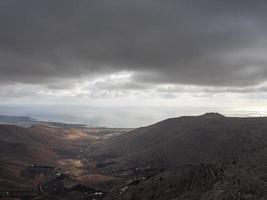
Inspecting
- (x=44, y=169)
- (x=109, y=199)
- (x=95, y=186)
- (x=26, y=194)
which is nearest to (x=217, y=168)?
(x=109, y=199)

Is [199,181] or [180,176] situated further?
[180,176]

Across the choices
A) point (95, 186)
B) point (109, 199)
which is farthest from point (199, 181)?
point (95, 186)

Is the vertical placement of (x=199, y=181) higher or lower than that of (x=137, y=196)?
higher

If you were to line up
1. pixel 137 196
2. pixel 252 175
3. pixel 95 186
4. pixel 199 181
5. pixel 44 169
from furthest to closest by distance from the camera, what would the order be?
1. pixel 44 169
2. pixel 95 186
3. pixel 137 196
4. pixel 199 181
5. pixel 252 175

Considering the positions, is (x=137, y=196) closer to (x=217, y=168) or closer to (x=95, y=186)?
(x=217, y=168)

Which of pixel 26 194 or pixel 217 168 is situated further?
pixel 26 194

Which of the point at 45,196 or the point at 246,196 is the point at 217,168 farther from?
the point at 45,196

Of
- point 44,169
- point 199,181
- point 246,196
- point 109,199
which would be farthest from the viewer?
point 44,169

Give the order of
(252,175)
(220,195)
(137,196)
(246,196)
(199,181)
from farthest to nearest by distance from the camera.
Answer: (137,196), (199,181), (252,175), (220,195), (246,196)

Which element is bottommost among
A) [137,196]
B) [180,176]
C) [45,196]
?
[45,196]

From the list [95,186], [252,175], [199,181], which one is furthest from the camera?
[95,186]
